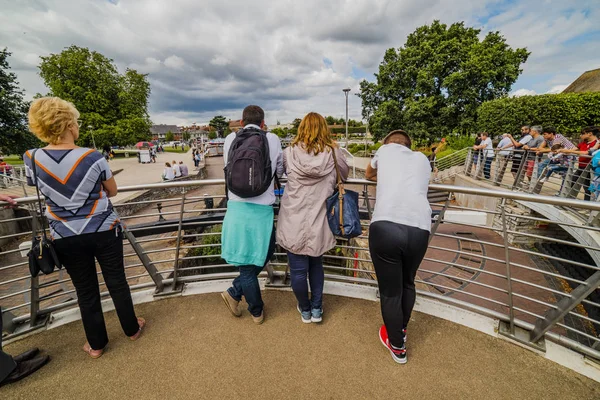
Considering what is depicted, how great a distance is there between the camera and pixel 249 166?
6.27ft

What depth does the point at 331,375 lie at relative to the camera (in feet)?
6.20

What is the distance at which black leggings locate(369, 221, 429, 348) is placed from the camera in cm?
175

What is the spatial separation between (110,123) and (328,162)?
112 feet

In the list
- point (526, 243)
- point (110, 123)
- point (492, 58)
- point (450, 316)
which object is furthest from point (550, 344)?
point (110, 123)

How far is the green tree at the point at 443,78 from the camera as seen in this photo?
20188 mm

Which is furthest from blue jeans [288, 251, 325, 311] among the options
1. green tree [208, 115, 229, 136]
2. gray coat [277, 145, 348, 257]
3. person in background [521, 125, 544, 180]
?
green tree [208, 115, 229, 136]

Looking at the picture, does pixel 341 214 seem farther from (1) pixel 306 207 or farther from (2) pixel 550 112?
(2) pixel 550 112

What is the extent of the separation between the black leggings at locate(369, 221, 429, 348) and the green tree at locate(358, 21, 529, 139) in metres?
22.2

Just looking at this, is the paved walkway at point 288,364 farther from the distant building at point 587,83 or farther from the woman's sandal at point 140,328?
the distant building at point 587,83

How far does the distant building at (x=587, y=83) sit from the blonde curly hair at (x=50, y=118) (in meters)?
36.6

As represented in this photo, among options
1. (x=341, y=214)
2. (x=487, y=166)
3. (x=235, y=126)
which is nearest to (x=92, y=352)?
(x=341, y=214)

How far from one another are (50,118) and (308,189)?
1673 millimetres

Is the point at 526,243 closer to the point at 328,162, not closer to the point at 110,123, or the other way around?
the point at 328,162

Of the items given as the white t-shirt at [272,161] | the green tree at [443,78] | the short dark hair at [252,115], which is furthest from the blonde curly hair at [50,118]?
the green tree at [443,78]
